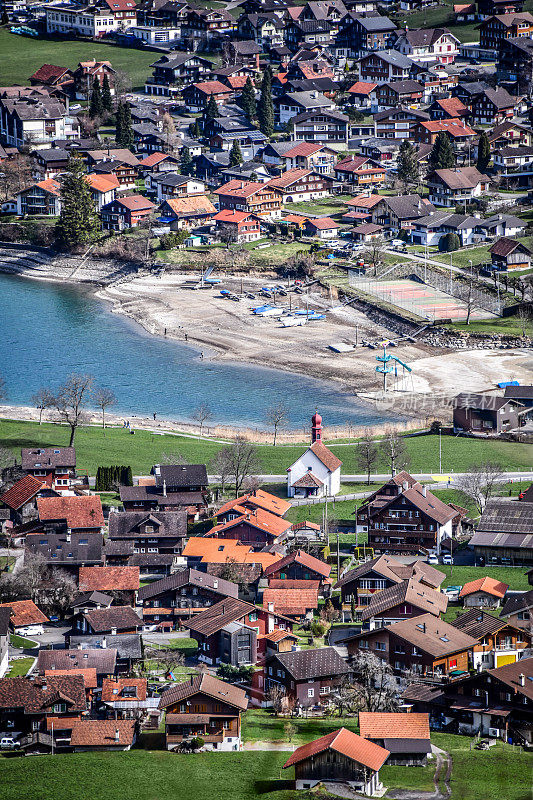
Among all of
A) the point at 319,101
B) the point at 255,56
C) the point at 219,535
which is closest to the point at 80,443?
the point at 219,535

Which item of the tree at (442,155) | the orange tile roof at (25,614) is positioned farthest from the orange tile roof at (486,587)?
the tree at (442,155)

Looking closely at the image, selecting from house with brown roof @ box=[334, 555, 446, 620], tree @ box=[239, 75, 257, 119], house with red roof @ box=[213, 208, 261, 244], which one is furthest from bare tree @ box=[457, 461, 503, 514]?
tree @ box=[239, 75, 257, 119]

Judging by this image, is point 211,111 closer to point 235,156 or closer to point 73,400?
point 235,156

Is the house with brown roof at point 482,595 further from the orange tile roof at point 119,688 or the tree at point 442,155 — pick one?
the tree at point 442,155

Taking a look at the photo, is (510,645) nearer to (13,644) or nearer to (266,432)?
(13,644)

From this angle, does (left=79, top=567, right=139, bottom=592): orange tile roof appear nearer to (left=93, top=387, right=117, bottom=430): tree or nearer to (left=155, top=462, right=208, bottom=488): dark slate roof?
(left=155, top=462, right=208, bottom=488): dark slate roof
